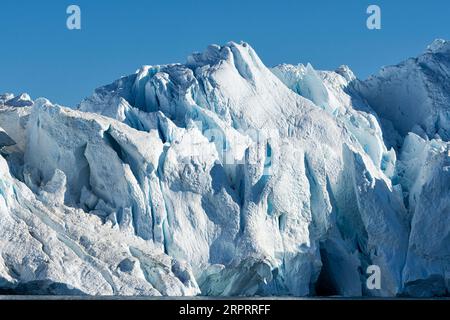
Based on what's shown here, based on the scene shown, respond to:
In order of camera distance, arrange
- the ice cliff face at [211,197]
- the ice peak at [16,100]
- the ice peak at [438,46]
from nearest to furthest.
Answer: the ice cliff face at [211,197]
the ice peak at [16,100]
the ice peak at [438,46]

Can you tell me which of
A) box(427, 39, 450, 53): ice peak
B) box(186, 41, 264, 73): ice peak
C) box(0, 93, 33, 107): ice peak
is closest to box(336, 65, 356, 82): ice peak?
box(427, 39, 450, 53): ice peak

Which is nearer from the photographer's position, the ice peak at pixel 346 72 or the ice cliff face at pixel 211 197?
the ice cliff face at pixel 211 197

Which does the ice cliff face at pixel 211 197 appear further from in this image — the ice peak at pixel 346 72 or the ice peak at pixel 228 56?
the ice peak at pixel 346 72

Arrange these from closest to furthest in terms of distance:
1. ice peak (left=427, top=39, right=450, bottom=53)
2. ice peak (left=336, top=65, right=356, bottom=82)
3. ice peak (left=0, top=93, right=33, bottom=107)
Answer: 1. ice peak (left=0, top=93, right=33, bottom=107)
2. ice peak (left=427, top=39, right=450, bottom=53)
3. ice peak (left=336, top=65, right=356, bottom=82)

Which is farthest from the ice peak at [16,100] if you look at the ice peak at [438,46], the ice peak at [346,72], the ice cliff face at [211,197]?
the ice peak at [438,46]

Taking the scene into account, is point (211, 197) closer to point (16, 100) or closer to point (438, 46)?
point (16, 100)

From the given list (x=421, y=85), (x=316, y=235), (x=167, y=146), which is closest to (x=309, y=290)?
(x=316, y=235)

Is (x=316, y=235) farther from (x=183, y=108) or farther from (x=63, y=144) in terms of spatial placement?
(x=63, y=144)

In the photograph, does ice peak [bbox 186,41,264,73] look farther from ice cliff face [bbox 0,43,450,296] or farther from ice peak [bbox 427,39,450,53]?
ice peak [bbox 427,39,450,53]

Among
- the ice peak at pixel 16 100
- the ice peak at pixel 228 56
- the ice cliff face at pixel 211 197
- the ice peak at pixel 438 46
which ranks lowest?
the ice cliff face at pixel 211 197
